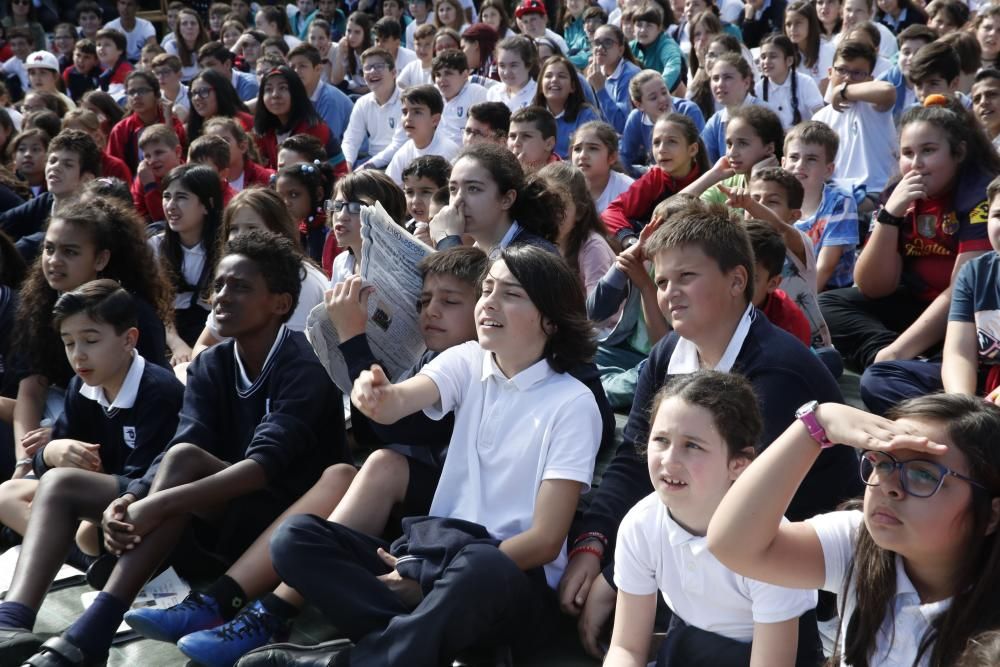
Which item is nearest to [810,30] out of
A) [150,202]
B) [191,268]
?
[150,202]

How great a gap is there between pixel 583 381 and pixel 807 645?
0.99 metres

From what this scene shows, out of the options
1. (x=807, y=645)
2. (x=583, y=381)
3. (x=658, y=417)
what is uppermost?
(x=658, y=417)

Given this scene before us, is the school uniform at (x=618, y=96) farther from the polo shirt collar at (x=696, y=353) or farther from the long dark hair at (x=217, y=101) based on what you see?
the polo shirt collar at (x=696, y=353)

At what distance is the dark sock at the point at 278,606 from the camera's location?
2.63 metres

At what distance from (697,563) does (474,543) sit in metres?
0.52

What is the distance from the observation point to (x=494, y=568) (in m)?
2.33

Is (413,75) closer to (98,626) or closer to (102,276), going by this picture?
(102,276)

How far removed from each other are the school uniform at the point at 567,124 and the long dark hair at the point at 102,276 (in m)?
2.83

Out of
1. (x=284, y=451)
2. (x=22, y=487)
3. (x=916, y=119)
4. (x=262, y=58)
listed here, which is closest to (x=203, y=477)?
(x=284, y=451)

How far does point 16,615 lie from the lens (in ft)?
8.64

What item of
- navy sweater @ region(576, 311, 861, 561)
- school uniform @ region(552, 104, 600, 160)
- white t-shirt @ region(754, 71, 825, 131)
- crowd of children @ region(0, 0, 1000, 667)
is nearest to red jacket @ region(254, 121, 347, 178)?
school uniform @ region(552, 104, 600, 160)

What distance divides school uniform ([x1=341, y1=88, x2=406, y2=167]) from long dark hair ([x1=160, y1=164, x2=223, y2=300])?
9.59 feet

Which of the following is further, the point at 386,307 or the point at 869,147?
the point at 869,147

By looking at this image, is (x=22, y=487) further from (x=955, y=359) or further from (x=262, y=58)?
(x=262, y=58)
